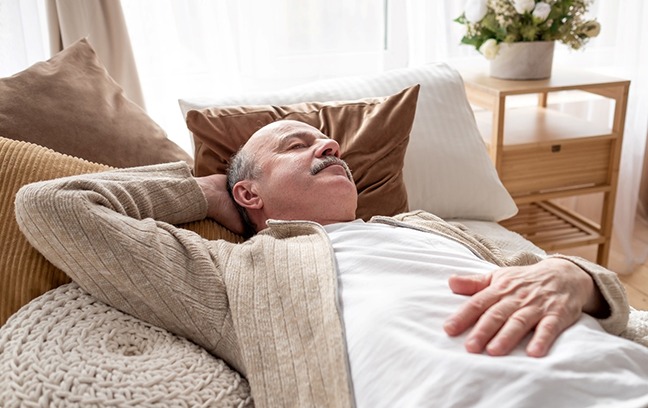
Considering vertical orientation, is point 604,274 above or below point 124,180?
below

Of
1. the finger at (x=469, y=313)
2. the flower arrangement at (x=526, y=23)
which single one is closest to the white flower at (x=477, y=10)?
the flower arrangement at (x=526, y=23)

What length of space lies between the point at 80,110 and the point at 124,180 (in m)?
0.33

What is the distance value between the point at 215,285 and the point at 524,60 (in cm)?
162

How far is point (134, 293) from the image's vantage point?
123cm

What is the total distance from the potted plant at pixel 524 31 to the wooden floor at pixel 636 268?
0.96m

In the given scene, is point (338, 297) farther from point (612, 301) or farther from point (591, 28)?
point (591, 28)

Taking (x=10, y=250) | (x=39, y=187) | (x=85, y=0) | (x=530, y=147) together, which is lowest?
(x=530, y=147)

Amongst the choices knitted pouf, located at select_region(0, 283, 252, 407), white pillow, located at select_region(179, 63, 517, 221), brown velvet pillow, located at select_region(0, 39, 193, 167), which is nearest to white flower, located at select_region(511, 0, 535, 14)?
white pillow, located at select_region(179, 63, 517, 221)

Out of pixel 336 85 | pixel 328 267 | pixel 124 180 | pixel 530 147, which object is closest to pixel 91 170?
pixel 124 180

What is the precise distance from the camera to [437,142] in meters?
2.08

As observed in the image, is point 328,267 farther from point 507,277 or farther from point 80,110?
point 80,110

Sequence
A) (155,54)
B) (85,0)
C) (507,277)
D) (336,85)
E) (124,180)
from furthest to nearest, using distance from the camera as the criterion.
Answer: (155,54), (85,0), (336,85), (124,180), (507,277)

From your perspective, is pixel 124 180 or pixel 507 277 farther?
pixel 124 180

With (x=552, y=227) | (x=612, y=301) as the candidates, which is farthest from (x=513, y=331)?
(x=552, y=227)
